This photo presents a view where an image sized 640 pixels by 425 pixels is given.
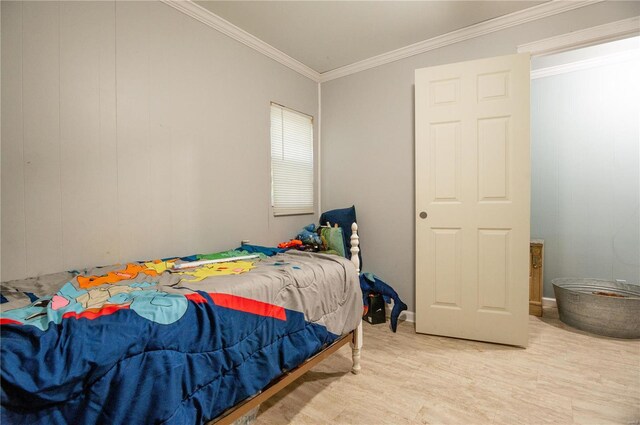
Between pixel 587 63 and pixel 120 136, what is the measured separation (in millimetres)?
4544

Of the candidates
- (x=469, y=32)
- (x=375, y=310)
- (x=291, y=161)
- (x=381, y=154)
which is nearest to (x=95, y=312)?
(x=375, y=310)

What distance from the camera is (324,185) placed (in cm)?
367

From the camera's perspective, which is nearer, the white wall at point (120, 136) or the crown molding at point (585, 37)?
the white wall at point (120, 136)

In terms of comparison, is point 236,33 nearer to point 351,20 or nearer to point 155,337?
point 351,20

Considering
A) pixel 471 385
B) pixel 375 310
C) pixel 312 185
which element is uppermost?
pixel 312 185

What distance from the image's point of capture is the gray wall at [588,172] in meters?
3.13

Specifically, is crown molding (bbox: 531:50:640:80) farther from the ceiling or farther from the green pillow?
the green pillow

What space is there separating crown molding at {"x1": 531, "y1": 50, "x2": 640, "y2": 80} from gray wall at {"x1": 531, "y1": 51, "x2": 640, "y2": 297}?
4 cm

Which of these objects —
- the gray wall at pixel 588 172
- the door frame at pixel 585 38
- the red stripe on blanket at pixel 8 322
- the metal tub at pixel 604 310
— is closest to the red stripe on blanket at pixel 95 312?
the red stripe on blanket at pixel 8 322

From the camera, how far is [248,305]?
4.41 ft

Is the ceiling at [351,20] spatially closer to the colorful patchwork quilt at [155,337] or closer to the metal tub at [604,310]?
the colorful patchwork quilt at [155,337]

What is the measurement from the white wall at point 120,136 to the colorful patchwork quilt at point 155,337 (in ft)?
0.99

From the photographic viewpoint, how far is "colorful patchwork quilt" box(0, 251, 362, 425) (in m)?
0.81

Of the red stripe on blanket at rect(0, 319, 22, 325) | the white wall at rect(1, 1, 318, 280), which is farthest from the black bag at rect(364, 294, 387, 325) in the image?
the red stripe on blanket at rect(0, 319, 22, 325)
